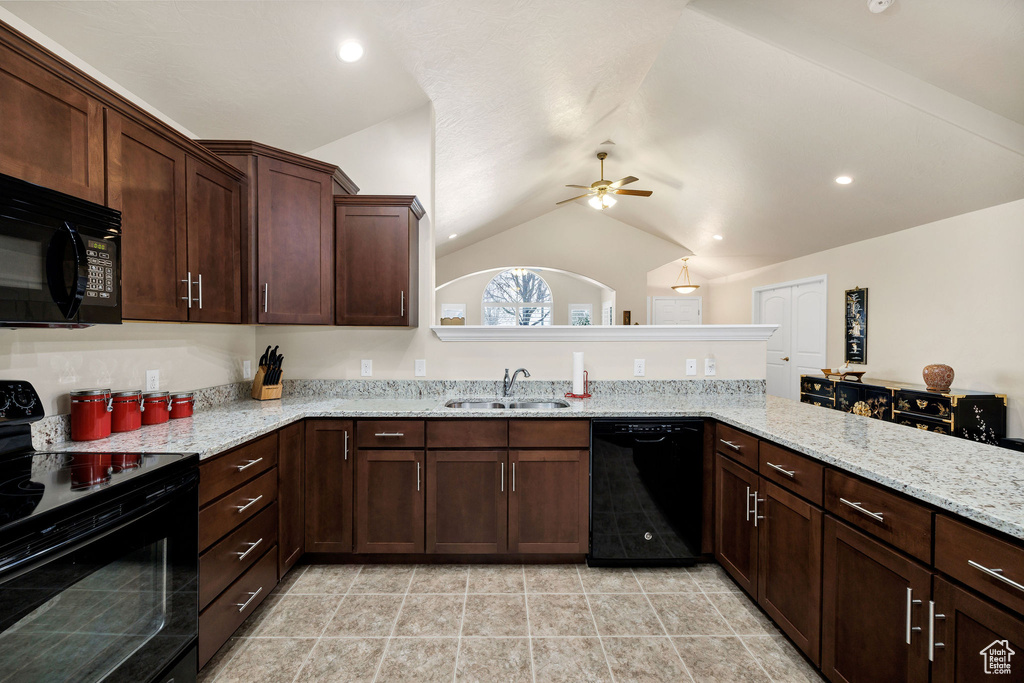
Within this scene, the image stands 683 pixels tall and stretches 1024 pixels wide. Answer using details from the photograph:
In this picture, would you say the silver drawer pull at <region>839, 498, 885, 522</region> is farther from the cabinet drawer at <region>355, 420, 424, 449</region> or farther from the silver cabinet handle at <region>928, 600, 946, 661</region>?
the cabinet drawer at <region>355, 420, 424, 449</region>

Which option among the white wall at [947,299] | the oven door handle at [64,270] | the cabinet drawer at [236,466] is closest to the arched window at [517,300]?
the white wall at [947,299]

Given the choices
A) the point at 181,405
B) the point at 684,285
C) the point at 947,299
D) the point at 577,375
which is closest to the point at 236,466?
the point at 181,405

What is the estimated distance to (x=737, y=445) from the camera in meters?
2.11

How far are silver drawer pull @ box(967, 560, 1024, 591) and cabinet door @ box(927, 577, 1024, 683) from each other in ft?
0.22

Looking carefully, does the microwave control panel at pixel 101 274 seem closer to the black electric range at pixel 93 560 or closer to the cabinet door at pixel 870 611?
the black electric range at pixel 93 560

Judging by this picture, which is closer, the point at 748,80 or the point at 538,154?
the point at 748,80

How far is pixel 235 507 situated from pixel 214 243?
3.98 feet

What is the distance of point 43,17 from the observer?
5.17ft

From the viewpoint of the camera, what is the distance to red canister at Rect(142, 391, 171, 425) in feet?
6.40

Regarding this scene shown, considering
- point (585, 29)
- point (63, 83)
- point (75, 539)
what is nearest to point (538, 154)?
point (585, 29)

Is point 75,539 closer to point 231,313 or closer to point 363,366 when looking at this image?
point 231,313

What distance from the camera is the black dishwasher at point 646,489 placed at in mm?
2332

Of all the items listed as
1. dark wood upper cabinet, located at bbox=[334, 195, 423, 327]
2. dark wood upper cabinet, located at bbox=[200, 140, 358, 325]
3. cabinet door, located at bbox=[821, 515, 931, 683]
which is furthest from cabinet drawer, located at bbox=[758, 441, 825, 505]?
dark wood upper cabinet, located at bbox=[200, 140, 358, 325]

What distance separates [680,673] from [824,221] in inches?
211
